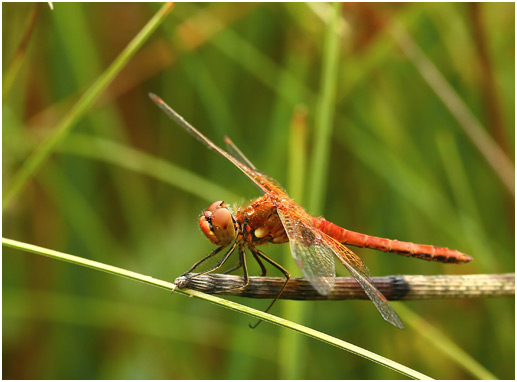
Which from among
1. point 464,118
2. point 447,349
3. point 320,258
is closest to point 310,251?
→ point 320,258

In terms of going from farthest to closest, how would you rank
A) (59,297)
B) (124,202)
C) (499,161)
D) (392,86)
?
1. (392,86)
2. (124,202)
3. (59,297)
4. (499,161)

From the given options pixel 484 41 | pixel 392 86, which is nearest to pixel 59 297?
pixel 392 86

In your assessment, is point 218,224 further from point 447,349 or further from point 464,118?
point 464,118

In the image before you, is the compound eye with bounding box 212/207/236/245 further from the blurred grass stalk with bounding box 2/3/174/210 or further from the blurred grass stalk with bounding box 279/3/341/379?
the blurred grass stalk with bounding box 2/3/174/210

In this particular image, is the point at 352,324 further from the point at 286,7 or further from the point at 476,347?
the point at 286,7

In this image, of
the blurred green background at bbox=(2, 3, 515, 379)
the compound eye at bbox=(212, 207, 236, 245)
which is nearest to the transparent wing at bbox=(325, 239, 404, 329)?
the compound eye at bbox=(212, 207, 236, 245)
